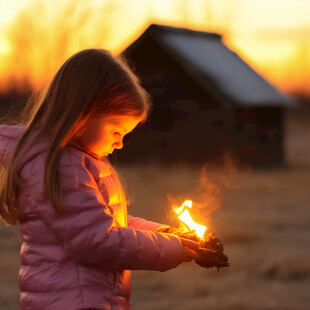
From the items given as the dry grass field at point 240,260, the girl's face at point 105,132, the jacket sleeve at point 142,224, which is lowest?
the dry grass field at point 240,260

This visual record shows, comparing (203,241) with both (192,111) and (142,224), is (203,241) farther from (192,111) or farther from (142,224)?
(192,111)

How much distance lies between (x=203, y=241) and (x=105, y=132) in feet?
1.64

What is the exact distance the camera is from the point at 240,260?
6707 millimetres

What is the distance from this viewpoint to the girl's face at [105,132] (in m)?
2.07

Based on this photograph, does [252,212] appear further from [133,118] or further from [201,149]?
[133,118]

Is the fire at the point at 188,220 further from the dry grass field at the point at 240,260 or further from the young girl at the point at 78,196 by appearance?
the dry grass field at the point at 240,260

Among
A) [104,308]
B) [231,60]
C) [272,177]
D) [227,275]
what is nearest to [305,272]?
[227,275]

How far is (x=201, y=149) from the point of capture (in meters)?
17.3

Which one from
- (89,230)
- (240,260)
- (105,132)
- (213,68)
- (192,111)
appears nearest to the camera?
(89,230)

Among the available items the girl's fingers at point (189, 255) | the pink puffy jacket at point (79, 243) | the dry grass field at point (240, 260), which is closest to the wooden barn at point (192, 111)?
the dry grass field at point (240, 260)

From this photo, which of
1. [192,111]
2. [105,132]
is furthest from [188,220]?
[192,111]

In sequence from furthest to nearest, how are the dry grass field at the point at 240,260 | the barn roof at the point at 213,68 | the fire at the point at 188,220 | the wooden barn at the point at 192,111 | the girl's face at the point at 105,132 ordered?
the wooden barn at the point at 192,111, the barn roof at the point at 213,68, the dry grass field at the point at 240,260, the fire at the point at 188,220, the girl's face at the point at 105,132

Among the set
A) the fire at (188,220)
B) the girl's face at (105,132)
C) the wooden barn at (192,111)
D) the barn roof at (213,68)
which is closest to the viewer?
the girl's face at (105,132)

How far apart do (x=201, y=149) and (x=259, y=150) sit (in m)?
1.76
